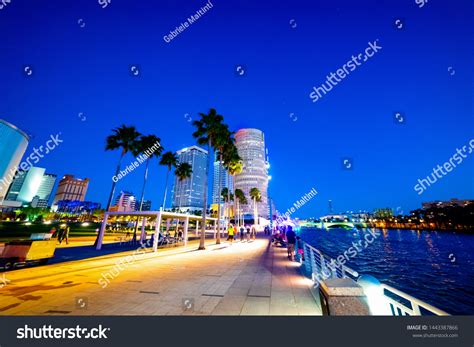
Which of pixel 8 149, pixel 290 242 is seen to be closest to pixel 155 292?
pixel 290 242

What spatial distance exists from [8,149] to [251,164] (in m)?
139

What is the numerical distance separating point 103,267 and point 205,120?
16.3 meters

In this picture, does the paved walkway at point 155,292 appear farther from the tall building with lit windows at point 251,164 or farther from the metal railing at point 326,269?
the tall building with lit windows at point 251,164

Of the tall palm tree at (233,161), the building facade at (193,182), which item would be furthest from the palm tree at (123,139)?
the building facade at (193,182)

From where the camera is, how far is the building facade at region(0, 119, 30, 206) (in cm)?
10934

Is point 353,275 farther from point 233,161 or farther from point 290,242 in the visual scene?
point 233,161

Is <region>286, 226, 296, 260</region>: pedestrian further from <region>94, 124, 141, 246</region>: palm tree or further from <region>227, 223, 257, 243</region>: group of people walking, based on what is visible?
<region>94, 124, 141, 246</region>: palm tree

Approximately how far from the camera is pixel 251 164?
135750mm

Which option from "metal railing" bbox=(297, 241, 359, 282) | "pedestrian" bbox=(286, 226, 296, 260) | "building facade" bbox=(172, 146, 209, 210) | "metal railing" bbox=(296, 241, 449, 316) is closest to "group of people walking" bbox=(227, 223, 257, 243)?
"pedestrian" bbox=(286, 226, 296, 260)

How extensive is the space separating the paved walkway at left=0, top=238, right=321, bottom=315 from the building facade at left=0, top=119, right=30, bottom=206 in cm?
14555

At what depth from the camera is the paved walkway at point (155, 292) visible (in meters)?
4.87

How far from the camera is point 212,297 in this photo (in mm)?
5797
